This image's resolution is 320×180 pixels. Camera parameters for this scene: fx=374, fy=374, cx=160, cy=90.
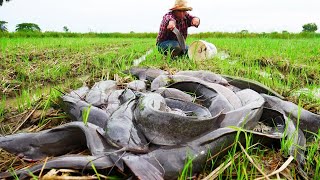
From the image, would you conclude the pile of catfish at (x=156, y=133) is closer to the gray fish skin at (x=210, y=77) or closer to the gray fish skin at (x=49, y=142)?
the gray fish skin at (x=49, y=142)

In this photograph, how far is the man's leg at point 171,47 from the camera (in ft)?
17.5

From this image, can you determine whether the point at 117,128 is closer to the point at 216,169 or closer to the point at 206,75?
the point at 216,169

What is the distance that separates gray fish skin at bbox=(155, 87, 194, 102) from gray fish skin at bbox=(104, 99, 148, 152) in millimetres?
527

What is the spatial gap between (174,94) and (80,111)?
60 centimetres

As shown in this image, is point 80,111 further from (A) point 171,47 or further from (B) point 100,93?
(A) point 171,47

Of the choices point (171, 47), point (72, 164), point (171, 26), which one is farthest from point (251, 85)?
point (171, 47)

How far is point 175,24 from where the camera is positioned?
219 inches

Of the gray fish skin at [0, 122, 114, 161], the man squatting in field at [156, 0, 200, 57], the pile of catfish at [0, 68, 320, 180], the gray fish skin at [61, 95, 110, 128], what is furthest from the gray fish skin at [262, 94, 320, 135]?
the man squatting in field at [156, 0, 200, 57]

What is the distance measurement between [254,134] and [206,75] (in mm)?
1215

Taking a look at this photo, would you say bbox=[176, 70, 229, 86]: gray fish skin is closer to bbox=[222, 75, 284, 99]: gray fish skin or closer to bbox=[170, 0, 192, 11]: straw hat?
bbox=[222, 75, 284, 99]: gray fish skin

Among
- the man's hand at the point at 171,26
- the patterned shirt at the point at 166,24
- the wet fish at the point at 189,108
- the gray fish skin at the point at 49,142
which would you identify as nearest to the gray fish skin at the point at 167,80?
the wet fish at the point at 189,108

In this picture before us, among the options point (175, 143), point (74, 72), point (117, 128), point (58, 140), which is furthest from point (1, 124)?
point (74, 72)

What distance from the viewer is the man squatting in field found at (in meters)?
5.48

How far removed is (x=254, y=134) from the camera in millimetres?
1799
